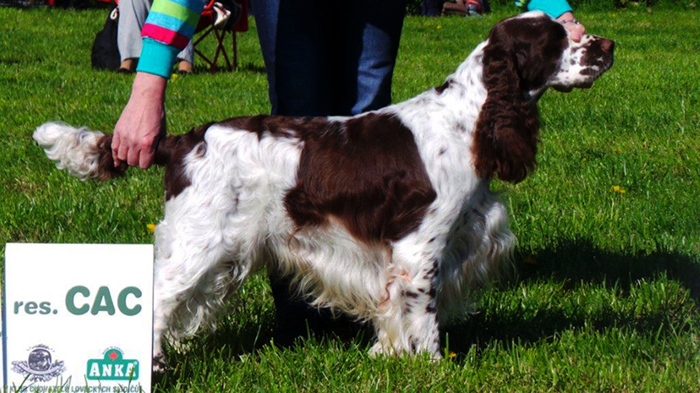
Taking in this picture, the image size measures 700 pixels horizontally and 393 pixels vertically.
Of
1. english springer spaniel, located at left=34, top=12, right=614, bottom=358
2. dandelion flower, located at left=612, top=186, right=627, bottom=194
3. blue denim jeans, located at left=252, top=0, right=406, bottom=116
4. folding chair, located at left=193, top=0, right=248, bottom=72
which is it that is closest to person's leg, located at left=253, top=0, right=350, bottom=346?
blue denim jeans, located at left=252, top=0, right=406, bottom=116

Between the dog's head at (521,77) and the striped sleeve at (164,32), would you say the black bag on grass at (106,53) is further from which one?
the dog's head at (521,77)

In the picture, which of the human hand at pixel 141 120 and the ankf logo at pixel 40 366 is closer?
the ankf logo at pixel 40 366

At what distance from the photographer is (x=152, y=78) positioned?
3035 millimetres

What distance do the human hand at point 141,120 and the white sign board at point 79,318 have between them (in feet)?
1.19

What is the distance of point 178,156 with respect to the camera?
3240mm

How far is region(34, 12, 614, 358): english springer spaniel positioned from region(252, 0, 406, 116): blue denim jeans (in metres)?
0.31

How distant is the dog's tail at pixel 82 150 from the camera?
3340 millimetres

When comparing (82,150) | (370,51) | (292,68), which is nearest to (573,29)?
(370,51)

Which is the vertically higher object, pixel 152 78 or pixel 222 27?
pixel 152 78

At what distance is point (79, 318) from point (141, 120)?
62cm

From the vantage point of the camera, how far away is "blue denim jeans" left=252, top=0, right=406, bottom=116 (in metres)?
3.54

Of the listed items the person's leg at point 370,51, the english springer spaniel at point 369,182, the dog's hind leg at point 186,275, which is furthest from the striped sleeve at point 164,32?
the person's leg at point 370,51

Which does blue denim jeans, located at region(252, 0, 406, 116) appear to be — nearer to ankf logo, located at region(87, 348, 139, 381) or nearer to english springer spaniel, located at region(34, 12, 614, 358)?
english springer spaniel, located at region(34, 12, 614, 358)

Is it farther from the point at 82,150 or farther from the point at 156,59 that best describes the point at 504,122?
the point at 82,150
